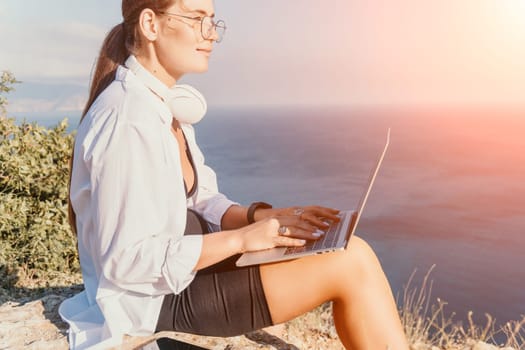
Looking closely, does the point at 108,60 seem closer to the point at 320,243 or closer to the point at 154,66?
the point at 154,66

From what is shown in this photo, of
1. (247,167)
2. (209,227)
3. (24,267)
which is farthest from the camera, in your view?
(247,167)

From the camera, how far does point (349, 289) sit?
5.77 feet

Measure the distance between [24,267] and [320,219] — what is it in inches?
122

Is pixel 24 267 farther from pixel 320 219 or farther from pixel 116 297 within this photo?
pixel 320 219

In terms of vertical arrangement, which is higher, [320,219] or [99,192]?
[99,192]

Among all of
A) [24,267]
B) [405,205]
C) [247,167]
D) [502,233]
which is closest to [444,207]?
[405,205]

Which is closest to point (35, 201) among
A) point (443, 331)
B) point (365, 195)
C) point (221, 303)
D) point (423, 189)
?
point (221, 303)

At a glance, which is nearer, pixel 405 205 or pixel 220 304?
pixel 220 304

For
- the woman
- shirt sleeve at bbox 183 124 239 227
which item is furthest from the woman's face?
shirt sleeve at bbox 183 124 239 227

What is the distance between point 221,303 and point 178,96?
819 mm

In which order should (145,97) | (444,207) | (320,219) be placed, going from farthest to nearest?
1. (444,207)
2. (320,219)
3. (145,97)

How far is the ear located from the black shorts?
834mm

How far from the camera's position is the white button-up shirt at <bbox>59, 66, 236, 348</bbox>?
5.07 ft

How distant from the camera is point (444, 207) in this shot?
56.8 meters
